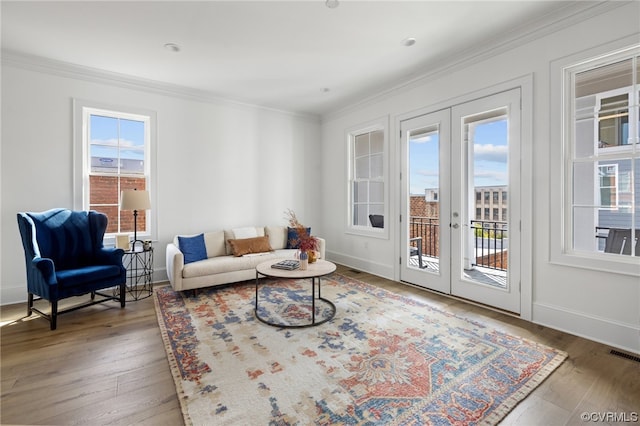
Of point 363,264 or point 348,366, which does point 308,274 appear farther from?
point 363,264

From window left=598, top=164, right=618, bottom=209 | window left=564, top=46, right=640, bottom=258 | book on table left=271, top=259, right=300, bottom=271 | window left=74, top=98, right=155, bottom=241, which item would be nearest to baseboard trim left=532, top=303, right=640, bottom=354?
window left=564, top=46, right=640, bottom=258

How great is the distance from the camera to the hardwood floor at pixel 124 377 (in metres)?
1.70

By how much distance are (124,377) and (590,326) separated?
3759 mm

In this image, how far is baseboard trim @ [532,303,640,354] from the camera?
2366 mm

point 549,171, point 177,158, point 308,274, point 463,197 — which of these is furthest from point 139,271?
point 549,171

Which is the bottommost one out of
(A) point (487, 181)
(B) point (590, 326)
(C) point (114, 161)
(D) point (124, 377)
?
(D) point (124, 377)

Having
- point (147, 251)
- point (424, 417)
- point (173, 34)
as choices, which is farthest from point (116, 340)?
point (173, 34)

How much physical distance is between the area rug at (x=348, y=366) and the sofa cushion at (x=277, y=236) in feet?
5.46

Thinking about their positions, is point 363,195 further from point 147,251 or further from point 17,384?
point 17,384

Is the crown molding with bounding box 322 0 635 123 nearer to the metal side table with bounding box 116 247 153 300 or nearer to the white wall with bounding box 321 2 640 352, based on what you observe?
the white wall with bounding box 321 2 640 352

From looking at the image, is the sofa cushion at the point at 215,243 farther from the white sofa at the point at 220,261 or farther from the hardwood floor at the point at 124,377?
the hardwood floor at the point at 124,377

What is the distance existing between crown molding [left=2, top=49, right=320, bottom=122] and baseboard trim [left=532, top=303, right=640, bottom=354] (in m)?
4.97

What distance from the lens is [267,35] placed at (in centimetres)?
307

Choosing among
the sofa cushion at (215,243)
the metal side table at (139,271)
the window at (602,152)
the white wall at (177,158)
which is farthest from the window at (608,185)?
the metal side table at (139,271)
